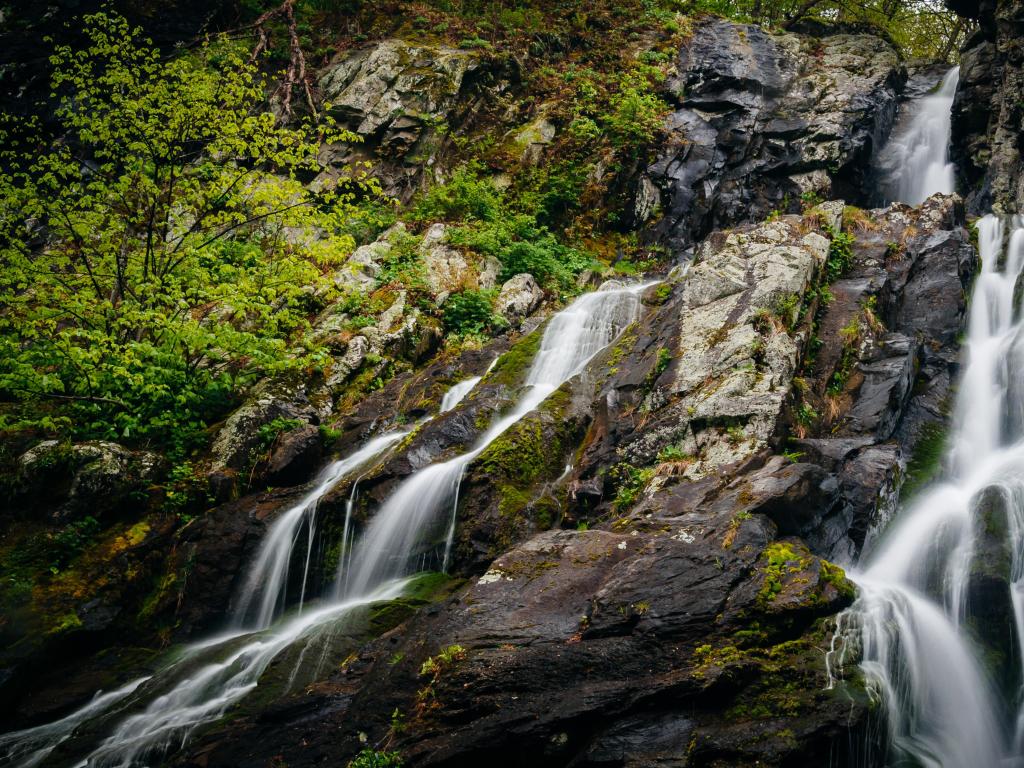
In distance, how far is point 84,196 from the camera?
9031 mm

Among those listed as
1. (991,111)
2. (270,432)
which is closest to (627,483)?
(270,432)

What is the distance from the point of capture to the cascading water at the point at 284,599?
6082 millimetres

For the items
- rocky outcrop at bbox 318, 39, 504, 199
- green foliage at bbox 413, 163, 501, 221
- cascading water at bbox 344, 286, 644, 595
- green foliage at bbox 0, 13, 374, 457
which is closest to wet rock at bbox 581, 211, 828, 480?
cascading water at bbox 344, 286, 644, 595

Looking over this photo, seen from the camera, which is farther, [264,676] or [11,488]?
[11,488]

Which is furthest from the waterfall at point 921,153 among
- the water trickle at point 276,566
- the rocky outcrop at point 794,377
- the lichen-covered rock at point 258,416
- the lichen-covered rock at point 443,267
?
the water trickle at point 276,566

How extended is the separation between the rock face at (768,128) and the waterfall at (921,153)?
21.5 inches

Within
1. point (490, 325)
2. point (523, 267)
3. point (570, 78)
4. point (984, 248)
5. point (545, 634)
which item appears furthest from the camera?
point (570, 78)

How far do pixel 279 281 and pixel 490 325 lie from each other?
17.0 ft

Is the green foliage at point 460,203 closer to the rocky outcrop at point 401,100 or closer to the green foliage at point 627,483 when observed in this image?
the rocky outcrop at point 401,100

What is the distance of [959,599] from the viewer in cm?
586

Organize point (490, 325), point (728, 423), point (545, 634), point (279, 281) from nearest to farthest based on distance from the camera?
point (545, 634), point (728, 423), point (279, 281), point (490, 325)

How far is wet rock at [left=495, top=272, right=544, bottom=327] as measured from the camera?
14250mm

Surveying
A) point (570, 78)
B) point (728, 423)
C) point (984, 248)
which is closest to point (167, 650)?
point (728, 423)

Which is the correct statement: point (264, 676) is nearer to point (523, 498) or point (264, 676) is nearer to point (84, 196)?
point (523, 498)
